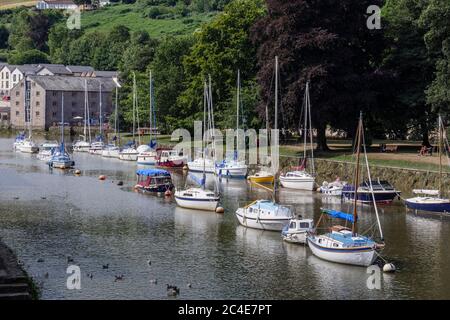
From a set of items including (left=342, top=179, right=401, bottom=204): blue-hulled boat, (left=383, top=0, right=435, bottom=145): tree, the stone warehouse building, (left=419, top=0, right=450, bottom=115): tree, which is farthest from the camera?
the stone warehouse building

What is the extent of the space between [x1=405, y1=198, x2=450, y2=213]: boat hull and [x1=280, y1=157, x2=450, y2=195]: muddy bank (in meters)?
5.86

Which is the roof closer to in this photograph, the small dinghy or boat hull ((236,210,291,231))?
boat hull ((236,210,291,231))

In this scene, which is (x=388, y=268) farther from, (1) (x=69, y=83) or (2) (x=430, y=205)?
(1) (x=69, y=83)

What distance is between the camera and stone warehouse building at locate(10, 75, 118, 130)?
189125 mm

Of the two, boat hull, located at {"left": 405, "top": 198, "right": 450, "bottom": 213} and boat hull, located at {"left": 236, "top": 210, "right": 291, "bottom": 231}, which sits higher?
boat hull, located at {"left": 405, "top": 198, "right": 450, "bottom": 213}

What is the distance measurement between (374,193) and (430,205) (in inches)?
250

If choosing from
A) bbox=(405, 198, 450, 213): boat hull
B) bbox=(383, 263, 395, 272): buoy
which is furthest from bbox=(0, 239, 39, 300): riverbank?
bbox=(405, 198, 450, 213): boat hull

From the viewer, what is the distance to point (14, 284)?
40.4m

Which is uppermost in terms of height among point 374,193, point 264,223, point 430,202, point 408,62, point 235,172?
point 408,62

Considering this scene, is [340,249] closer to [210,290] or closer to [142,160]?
[210,290]

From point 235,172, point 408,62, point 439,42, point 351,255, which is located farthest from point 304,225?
point 408,62

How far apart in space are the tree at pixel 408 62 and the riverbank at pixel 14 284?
59.3 meters

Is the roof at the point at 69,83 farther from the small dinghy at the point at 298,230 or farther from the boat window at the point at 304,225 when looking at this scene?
the boat window at the point at 304,225

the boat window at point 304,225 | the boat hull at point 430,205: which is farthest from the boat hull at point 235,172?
the boat window at point 304,225
